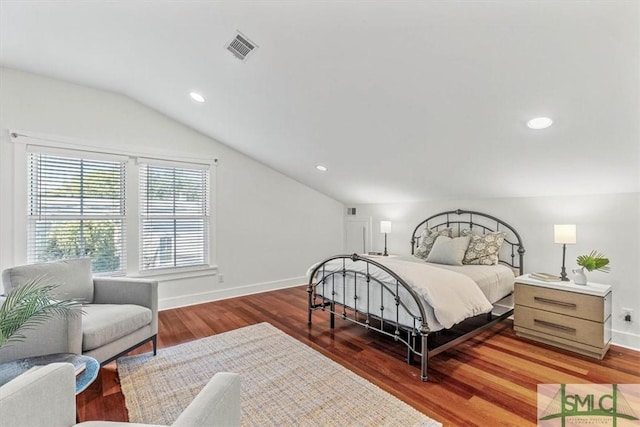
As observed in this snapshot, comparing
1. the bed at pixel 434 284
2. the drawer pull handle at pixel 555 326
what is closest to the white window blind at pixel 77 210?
the bed at pixel 434 284

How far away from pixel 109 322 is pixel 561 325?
4.07 m

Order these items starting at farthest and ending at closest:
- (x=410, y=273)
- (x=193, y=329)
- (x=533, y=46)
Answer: (x=193, y=329)
(x=410, y=273)
(x=533, y=46)

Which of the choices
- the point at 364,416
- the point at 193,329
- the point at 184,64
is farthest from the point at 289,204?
the point at 364,416

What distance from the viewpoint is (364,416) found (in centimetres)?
192

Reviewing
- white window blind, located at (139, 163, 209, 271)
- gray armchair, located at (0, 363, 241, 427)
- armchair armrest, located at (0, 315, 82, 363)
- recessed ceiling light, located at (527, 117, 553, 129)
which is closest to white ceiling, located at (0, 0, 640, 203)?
recessed ceiling light, located at (527, 117, 553, 129)

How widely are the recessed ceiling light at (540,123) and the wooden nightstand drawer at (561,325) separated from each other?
186 centimetres

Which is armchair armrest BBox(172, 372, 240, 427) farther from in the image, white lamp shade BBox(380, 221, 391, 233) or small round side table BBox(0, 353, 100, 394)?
white lamp shade BBox(380, 221, 391, 233)

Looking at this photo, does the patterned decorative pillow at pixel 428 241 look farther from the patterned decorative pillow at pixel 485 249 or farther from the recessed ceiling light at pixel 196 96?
the recessed ceiling light at pixel 196 96

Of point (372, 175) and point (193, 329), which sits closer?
point (193, 329)

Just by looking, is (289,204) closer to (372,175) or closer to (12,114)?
(372,175)

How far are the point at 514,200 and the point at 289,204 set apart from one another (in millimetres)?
3470

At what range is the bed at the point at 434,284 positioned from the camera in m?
2.46

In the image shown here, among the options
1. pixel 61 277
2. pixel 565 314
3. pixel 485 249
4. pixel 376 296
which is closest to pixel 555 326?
pixel 565 314

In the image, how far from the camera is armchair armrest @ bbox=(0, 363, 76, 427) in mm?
836
